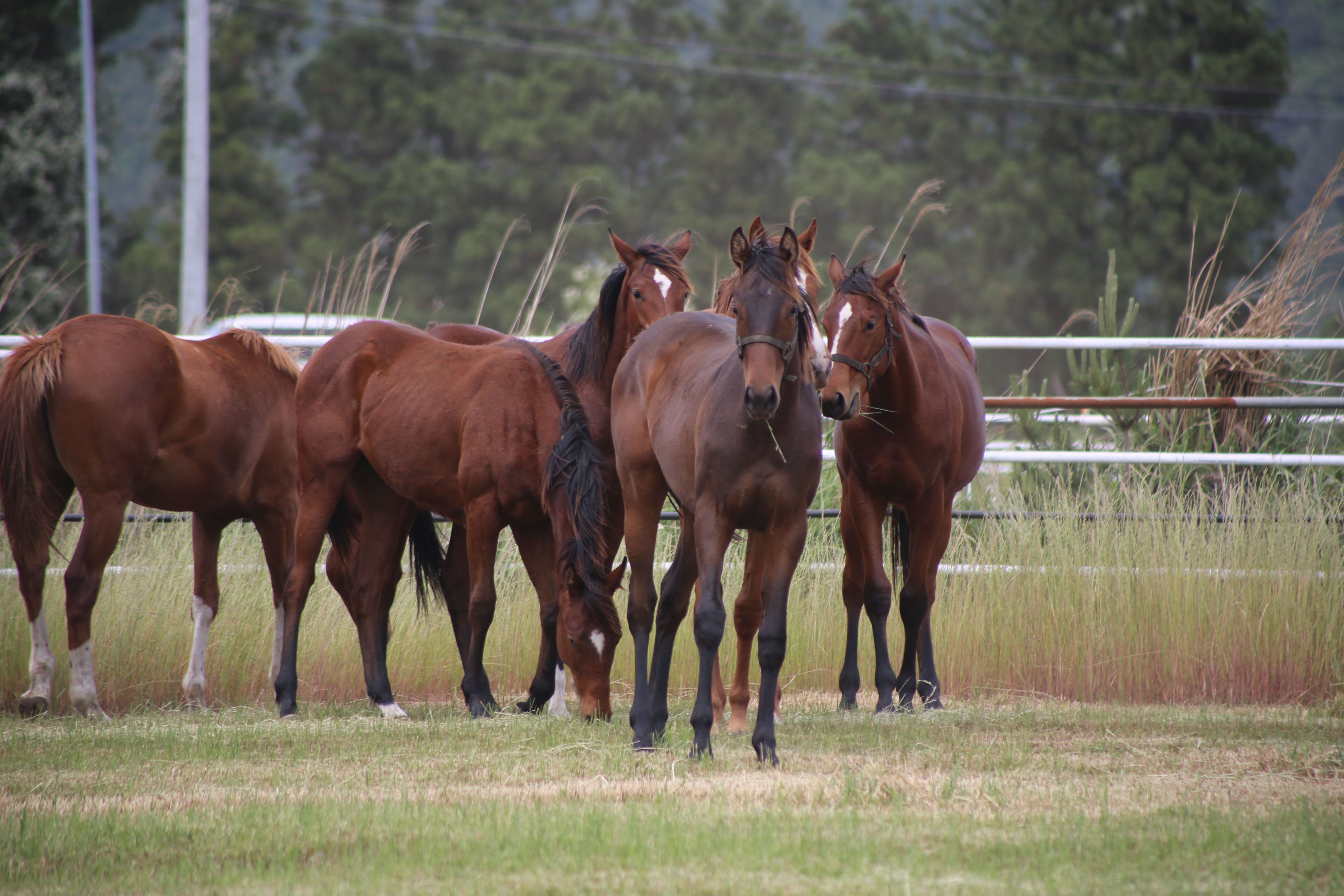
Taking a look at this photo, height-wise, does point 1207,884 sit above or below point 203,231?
below

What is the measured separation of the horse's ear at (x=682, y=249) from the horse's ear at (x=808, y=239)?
2.08 feet

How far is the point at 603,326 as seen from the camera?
619cm

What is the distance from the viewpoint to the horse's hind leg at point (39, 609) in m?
5.89

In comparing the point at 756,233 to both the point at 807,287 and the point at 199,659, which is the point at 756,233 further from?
the point at 199,659

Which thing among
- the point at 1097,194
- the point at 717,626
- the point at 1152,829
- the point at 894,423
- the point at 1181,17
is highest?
the point at 1181,17

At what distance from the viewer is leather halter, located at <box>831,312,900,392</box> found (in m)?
5.60

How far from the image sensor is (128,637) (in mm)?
6590

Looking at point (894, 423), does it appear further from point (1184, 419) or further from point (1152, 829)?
point (1184, 419)

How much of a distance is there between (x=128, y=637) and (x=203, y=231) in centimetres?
964

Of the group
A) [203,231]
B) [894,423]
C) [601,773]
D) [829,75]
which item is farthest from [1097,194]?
[601,773]

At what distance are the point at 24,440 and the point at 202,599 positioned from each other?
123 centimetres

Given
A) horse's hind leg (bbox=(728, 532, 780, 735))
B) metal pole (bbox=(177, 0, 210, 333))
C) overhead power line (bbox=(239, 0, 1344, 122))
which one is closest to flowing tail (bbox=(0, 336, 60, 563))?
horse's hind leg (bbox=(728, 532, 780, 735))

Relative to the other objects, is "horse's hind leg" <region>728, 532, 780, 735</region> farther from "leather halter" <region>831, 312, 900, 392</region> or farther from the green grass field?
"leather halter" <region>831, 312, 900, 392</region>

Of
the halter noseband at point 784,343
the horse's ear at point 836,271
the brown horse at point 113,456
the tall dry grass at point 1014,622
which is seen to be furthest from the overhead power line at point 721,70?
the halter noseband at point 784,343
